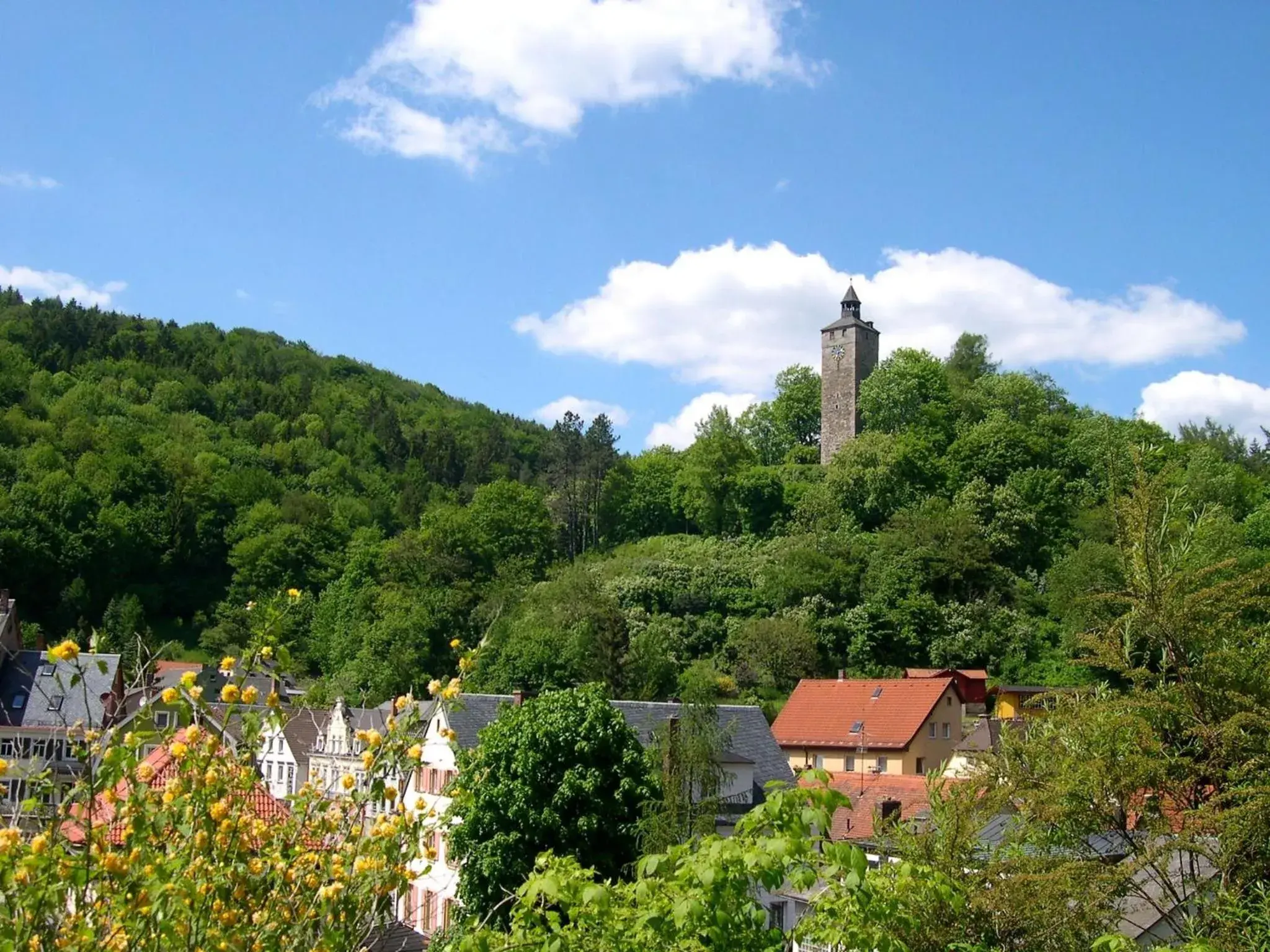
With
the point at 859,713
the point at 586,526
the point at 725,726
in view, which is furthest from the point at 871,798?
the point at 586,526

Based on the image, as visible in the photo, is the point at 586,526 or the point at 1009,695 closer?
the point at 1009,695

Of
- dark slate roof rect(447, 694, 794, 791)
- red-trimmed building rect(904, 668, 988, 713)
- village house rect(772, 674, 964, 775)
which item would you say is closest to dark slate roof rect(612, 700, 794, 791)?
dark slate roof rect(447, 694, 794, 791)

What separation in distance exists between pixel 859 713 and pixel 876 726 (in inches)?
44.7

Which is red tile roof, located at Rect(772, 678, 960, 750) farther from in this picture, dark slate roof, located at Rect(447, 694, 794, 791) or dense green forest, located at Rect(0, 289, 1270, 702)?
dark slate roof, located at Rect(447, 694, 794, 791)

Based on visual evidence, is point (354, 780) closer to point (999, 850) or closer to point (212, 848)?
point (212, 848)

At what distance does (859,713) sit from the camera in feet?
149

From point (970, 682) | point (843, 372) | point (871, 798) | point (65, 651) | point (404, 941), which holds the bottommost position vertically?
point (871, 798)

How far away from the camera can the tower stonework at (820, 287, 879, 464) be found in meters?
75.6

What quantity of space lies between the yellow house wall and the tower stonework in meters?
31.4

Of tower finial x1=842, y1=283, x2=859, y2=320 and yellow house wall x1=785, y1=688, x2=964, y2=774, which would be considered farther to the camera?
tower finial x1=842, y1=283, x2=859, y2=320

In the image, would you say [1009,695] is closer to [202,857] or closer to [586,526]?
[586,526]

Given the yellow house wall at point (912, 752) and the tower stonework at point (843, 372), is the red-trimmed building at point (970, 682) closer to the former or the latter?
the yellow house wall at point (912, 752)

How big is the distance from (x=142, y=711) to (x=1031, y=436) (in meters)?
69.0

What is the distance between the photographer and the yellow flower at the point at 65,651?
4035mm
